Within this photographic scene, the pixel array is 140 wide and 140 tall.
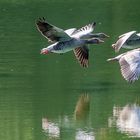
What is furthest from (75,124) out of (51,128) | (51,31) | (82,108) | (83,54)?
(83,54)

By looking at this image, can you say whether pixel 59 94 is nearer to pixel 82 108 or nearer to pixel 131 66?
pixel 82 108

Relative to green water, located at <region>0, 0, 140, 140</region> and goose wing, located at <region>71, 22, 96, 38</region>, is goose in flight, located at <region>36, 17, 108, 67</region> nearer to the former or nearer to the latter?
goose wing, located at <region>71, 22, 96, 38</region>

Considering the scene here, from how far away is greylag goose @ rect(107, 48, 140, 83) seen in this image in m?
13.6

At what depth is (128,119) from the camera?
515 inches

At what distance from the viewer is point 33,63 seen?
1838 centimetres

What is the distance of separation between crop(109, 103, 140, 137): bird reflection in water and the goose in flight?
181 cm

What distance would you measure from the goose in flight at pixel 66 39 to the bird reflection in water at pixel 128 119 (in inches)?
71.1

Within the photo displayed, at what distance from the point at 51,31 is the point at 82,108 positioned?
1525 mm

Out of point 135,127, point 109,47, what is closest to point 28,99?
point 135,127

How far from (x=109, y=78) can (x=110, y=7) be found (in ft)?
53.7

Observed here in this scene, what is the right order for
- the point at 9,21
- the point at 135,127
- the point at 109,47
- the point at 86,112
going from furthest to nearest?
1. the point at 9,21
2. the point at 109,47
3. the point at 86,112
4. the point at 135,127

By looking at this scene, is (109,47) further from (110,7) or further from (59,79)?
(110,7)

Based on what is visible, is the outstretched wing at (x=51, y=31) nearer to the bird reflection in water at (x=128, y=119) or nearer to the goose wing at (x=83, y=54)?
the goose wing at (x=83, y=54)

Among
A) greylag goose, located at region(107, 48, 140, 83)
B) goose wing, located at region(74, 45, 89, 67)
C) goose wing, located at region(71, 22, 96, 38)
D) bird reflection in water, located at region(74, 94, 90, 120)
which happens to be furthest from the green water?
goose wing, located at region(71, 22, 96, 38)
